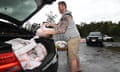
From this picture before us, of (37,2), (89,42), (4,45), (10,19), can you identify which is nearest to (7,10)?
(10,19)

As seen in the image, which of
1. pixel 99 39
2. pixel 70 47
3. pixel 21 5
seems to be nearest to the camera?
pixel 21 5

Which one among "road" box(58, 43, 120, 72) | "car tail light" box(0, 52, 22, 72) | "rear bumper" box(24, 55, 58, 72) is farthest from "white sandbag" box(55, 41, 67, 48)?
"car tail light" box(0, 52, 22, 72)

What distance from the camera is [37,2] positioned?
14.4 ft

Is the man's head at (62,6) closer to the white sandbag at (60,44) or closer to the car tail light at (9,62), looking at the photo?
the white sandbag at (60,44)

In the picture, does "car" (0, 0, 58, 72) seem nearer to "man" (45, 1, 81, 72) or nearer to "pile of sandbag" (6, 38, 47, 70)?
"pile of sandbag" (6, 38, 47, 70)

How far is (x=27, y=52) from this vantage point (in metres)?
3.14

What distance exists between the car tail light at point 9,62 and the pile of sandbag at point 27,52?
92 millimetres

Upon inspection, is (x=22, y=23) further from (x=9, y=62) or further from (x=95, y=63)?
(x=95, y=63)

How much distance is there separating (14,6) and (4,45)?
70.3 inches

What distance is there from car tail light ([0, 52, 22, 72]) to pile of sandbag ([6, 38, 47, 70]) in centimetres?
9

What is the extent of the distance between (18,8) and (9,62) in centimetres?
194

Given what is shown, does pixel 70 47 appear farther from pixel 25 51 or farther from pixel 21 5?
pixel 25 51

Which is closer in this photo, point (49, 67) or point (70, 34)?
point (49, 67)

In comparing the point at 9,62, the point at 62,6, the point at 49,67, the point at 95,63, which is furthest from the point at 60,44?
the point at 95,63
